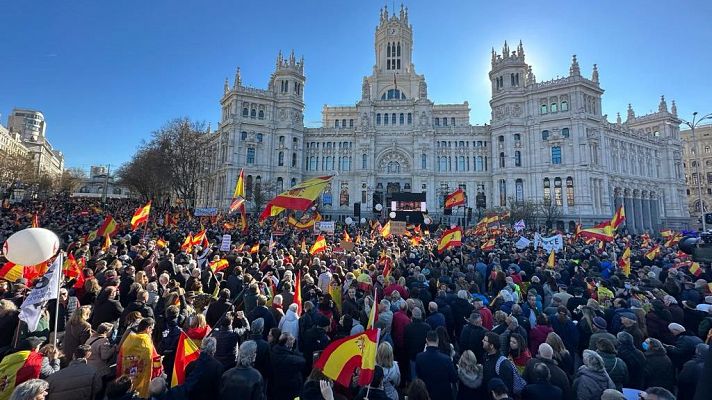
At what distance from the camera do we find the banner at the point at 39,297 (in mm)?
6117

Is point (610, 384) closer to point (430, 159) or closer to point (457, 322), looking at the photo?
point (457, 322)

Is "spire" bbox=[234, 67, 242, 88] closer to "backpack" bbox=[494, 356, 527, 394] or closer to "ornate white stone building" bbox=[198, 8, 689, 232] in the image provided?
"ornate white stone building" bbox=[198, 8, 689, 232]

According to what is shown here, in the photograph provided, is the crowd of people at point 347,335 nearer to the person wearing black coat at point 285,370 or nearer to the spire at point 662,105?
the person wearing black coat at point 285,370

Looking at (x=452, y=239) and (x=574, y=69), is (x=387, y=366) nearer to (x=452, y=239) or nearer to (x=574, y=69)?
(x=452, y=239)

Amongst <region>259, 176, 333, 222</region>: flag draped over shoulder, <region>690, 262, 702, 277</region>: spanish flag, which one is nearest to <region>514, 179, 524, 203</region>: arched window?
<region>690, 262, 702, 277</region>: spanish flag

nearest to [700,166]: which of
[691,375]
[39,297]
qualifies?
[691,375]

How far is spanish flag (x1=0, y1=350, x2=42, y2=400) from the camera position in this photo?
4.38 m

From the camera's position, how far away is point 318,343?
22.1 feet

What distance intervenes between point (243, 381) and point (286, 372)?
3.27 feet

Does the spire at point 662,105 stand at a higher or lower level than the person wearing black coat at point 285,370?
higher

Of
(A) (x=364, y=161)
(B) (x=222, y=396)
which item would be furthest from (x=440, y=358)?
(A) (x=364, y=161)

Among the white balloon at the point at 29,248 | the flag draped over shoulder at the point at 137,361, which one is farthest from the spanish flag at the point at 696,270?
the white balloon at the point at 29,248

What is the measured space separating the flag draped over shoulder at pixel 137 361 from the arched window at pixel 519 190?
6037cm

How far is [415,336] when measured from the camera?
7.16 m
